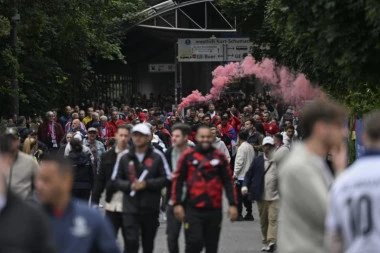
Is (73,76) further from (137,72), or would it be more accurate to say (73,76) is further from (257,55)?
(137,72)

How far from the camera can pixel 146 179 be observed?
12.1 m

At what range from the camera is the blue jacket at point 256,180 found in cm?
1561

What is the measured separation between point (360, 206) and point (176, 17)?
156 feet

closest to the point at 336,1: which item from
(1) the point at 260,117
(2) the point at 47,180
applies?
(2) the point at 47,180

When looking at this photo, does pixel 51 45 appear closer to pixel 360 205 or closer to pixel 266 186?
pixel 266 186

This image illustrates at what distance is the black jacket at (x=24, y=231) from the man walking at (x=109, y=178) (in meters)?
6.06

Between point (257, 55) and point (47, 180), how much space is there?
31569mm

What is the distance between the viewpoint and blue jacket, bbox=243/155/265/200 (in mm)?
15609

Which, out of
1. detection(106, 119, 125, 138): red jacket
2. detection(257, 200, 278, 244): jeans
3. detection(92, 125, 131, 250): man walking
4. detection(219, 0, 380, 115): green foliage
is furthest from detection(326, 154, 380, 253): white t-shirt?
detection(106, 119, 125, 138): red jacket

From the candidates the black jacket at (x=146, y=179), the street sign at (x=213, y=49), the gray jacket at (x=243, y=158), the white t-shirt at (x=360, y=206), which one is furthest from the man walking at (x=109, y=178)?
the street sign at (x=213, y=49)

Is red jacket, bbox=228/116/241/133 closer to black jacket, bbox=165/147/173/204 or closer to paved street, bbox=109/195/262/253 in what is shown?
paved street, bbox=109/195/262/253

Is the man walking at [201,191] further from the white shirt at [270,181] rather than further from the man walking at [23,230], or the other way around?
the man walking at [23,230]

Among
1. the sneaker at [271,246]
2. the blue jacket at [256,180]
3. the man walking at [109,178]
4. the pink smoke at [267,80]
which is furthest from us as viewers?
the pink smoke at [267,80]

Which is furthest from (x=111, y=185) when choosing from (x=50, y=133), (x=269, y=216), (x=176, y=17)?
(x=176, y=17)
